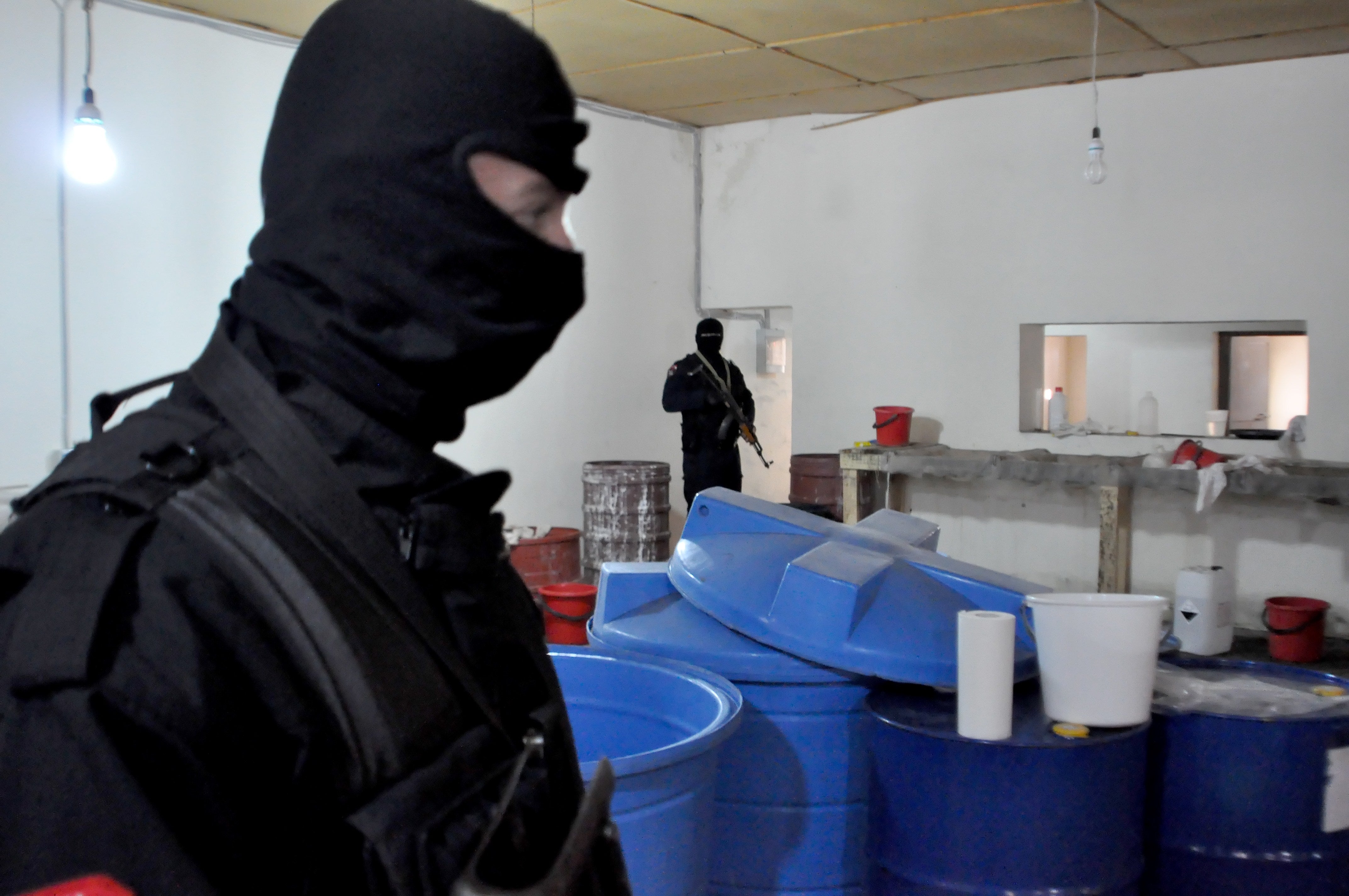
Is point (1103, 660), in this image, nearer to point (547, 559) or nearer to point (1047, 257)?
point (547, 559)

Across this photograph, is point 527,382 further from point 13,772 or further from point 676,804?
point 13,772

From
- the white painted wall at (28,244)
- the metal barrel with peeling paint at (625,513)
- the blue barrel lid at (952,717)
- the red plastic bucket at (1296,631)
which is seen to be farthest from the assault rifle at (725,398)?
the blue barrel lid at (952,717)

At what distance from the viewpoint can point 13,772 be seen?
609mm

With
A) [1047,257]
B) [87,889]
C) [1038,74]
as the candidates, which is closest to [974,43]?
[1038,74]

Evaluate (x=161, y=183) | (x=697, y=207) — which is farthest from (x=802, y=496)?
(x=161, y=183)

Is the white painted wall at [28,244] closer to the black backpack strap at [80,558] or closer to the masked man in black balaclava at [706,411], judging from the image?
the masked man in black balaclava at [706,411]

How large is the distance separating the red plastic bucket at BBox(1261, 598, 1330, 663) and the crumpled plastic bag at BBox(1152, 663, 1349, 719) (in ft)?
8.42

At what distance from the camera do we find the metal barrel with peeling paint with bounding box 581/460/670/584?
570cm

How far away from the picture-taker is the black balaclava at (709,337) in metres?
6.07

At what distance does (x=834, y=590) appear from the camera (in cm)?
207

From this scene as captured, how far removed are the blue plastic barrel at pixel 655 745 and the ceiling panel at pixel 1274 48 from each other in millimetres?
4512

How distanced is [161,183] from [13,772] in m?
4.27

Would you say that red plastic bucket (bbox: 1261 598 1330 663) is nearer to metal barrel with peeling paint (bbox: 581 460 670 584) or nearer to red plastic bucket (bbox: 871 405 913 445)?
red plastic bucket (bbox: 871 405 913 445)

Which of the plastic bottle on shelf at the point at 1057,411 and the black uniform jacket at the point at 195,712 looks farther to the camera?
the plastic bottle on shelf at the point at 1057,411
